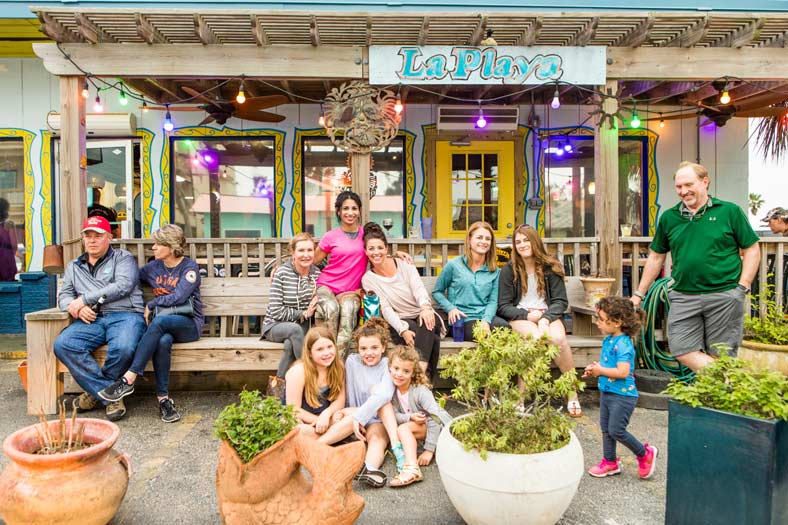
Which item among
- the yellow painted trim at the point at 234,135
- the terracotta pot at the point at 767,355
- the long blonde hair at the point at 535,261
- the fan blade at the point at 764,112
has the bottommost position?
the terracotta pot at the point at 767,355

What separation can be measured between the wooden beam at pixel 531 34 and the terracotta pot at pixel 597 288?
220cm

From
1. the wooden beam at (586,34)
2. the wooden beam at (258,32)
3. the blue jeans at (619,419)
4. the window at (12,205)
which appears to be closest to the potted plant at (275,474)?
the blue jeans at (619,419)

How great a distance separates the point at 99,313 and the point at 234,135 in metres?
4.27

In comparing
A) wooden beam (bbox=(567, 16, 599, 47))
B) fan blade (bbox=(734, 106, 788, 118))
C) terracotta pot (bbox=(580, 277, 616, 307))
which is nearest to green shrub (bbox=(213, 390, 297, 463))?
terracotta pot (bbox=(580, 277, 616, 307))

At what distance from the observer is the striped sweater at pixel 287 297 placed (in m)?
4.22

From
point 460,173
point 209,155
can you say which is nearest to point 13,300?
point 209,155

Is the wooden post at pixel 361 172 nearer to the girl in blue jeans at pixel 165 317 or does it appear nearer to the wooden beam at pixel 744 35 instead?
the girl in blue jeans at pixel 165 317

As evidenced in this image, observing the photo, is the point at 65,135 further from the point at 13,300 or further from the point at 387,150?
the point at 387,150

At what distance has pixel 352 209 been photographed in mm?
4523

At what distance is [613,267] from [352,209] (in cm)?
250

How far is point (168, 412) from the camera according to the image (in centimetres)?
410

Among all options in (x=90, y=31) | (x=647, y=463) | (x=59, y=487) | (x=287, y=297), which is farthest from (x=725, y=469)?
(x=90, y=31)

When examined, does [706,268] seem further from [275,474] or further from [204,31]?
[204,31]

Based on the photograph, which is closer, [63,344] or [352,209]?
[63,344]
